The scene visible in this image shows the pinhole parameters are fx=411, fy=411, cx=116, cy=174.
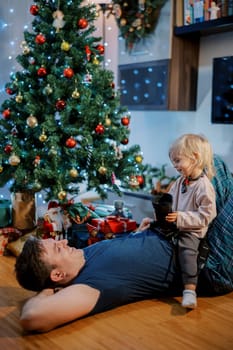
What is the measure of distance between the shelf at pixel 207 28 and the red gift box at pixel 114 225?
1.90 meters

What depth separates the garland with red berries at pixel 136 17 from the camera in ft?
12.7

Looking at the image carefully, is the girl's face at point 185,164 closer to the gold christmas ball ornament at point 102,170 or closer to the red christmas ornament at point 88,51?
the gold christmas ball ornament at point 102,170

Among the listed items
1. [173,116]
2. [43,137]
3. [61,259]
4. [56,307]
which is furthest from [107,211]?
[173,116]

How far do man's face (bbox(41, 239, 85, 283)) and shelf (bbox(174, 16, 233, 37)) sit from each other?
96.7 inches

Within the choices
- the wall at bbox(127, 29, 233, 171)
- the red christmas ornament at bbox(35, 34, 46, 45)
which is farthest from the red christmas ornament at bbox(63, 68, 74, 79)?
the wall at bbox(127, 29, 233, 171)

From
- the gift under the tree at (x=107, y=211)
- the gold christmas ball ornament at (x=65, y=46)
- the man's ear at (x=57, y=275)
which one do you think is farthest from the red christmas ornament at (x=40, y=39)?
the man's ear at (x=57, y=275)

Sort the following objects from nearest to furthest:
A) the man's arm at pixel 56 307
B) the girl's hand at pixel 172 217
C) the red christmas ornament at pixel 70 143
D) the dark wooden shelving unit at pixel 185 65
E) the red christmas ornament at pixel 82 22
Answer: the man's arm at pixel 56 307
the girl's hand at pixel 172 217
the red christmas ornament at pixel 70 143
the red christmas ornament at pixel 82 22
the dark wooden shelving unit at pixel 185 65

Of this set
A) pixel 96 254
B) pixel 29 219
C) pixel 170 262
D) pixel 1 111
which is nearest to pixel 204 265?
pixel 170 262

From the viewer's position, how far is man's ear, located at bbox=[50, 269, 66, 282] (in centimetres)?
187

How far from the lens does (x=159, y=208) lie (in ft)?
7.07

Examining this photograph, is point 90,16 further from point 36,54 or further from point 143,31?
point 143,31

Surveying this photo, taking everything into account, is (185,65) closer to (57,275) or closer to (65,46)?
(65,46)

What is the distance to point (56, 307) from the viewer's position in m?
1.70

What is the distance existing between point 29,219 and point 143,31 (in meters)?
2.11
